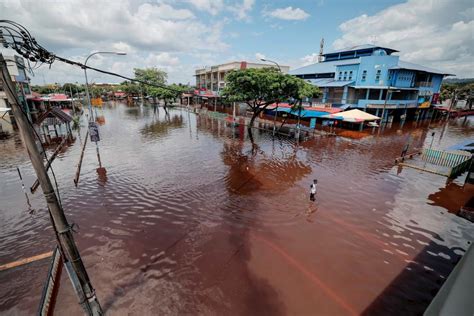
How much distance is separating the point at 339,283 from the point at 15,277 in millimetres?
10404

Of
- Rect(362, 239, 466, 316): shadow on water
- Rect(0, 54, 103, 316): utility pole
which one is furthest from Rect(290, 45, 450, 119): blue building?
Rect(0, 54, 103, 316): utility pole

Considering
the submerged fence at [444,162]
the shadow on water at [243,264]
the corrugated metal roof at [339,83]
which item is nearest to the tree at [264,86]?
the corrugated metal roof at [339,83]

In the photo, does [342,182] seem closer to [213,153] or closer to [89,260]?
[213,153]

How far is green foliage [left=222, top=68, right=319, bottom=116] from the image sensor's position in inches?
995

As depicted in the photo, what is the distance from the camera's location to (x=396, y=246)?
29.4 ft

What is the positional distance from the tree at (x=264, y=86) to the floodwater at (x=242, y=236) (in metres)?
11.0

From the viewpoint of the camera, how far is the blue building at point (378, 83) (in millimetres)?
34438

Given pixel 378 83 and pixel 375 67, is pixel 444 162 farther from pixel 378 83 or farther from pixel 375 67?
pixel 375 67

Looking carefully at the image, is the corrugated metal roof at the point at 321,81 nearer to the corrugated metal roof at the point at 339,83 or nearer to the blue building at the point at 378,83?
the blue building at the point at 378,83

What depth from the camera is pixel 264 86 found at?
2581 centimetres

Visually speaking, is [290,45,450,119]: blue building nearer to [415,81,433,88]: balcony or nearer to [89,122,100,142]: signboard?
[415,81,433,88]: balcony

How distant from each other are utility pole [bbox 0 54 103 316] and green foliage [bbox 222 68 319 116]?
75.6ft

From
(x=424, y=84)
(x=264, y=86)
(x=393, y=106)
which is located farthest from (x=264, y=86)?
(x=424, y=84)

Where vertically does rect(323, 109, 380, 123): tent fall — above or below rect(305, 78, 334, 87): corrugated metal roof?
below
